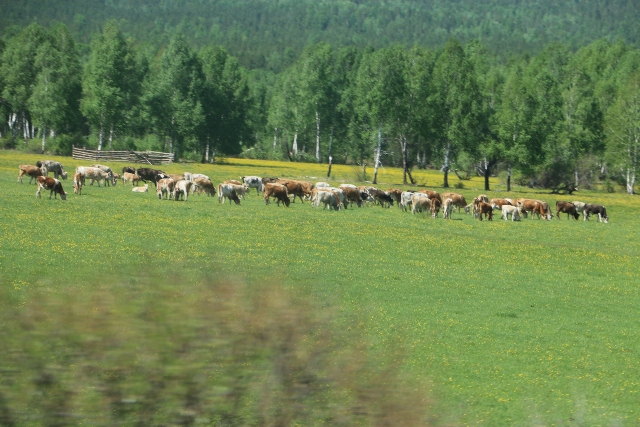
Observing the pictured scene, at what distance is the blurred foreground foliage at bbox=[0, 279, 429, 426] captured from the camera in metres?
5.89

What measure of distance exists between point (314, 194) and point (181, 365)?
41.0 metres

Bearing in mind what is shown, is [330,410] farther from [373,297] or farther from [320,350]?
[373,297]

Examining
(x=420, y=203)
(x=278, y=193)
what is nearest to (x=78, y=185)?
(x=278, y=193)

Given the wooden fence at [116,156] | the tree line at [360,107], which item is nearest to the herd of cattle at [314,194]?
the wooden fence at [116,156]

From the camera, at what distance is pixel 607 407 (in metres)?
13.2

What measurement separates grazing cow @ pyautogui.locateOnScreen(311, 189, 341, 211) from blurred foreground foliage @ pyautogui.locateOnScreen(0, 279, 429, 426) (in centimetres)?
3892

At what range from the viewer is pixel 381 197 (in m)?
52.2

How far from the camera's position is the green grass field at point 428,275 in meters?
11.8

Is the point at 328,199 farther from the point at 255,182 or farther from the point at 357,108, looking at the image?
the point at 357,108

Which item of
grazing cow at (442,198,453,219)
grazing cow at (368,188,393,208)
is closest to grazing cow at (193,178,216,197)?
grazing cow at (368,188,393,208)

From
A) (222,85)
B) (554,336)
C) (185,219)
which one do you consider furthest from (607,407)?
(222,85)

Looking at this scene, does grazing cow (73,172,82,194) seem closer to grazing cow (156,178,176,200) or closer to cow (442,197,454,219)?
grazing cow (156,178,176,200)

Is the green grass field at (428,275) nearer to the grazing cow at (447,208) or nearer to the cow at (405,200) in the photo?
the grazing cow at (447,208)

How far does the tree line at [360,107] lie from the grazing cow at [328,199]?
99.4ft
